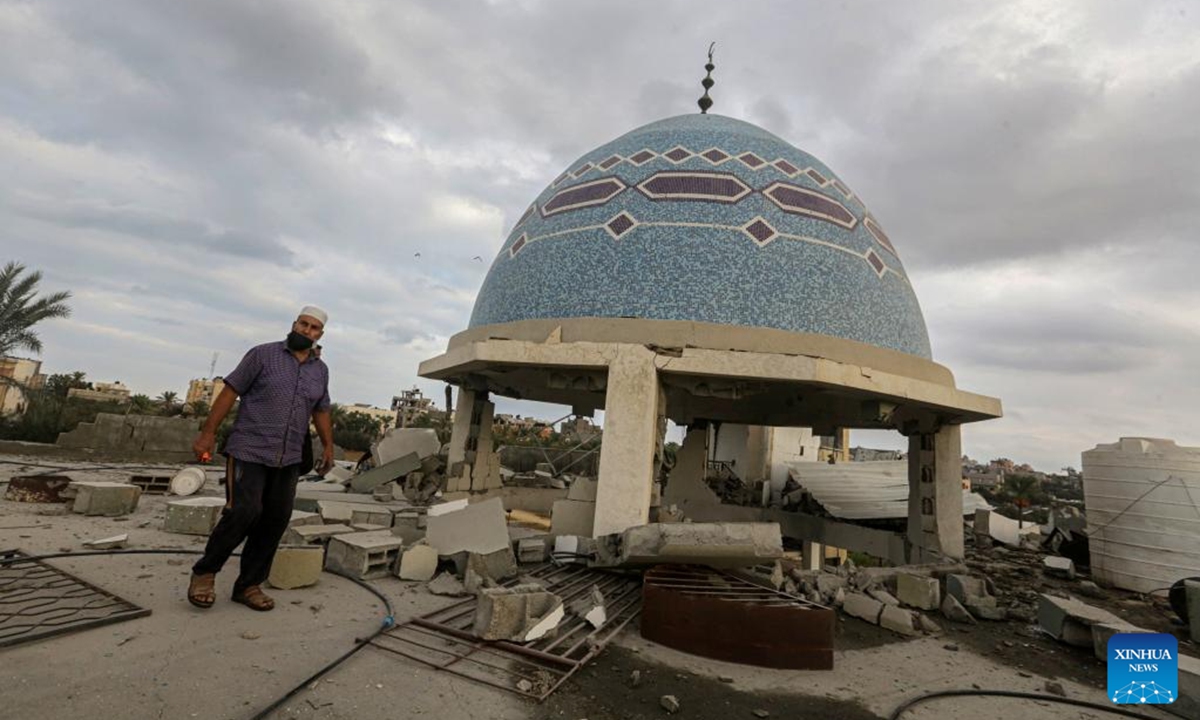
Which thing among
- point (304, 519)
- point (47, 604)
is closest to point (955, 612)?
point (304, 519)

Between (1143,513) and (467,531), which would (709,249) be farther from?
(1143,513)

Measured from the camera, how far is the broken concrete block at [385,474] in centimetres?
1211

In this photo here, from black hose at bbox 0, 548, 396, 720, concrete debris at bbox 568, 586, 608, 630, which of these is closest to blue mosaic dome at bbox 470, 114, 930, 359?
concrete debris at bbox 568, 586, 608, 630

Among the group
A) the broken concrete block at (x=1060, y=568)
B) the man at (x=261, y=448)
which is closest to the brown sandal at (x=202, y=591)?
the man at (x=261, y=448)

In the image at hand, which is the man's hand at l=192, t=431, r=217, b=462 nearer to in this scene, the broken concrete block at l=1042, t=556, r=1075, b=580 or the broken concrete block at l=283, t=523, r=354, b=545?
the broken concrete block at l=283, t=523, r=354, b=545

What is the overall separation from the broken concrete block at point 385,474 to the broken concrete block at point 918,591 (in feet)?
31.3

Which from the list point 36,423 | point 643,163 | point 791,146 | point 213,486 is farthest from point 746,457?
point 36,423

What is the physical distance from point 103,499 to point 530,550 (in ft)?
17.4

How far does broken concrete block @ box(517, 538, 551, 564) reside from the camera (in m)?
6.39

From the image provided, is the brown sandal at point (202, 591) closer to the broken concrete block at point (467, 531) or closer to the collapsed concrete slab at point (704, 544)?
the broken concrete block at point (467, 531)

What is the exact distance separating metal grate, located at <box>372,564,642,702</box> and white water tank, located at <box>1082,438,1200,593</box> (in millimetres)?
7478

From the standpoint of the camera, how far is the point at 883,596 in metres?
5.77

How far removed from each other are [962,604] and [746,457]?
17.1 metres

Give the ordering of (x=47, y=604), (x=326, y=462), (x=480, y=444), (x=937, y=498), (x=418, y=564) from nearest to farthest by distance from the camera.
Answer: (x=47, y=604) → (x=326, y=462) → (x=418, y=564) → (x=937, y=498) → (x=480, y=444)
